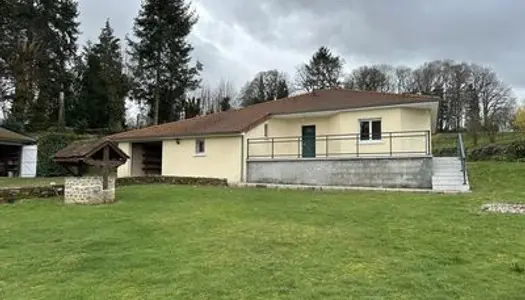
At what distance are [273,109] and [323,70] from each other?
30.2 meters

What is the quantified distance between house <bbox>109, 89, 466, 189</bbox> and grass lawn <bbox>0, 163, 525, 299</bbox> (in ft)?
20.6

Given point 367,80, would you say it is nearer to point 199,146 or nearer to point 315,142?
point 315,142

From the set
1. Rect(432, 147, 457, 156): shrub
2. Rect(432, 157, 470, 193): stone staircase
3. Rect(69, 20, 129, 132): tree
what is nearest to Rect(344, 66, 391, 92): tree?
Rect(432, 147, 457, 156): shrub

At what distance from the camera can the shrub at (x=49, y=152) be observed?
1158 inches

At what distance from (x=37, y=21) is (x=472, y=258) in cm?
4602

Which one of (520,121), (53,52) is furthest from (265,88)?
(520,121)

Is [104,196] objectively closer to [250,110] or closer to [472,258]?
[472,258]

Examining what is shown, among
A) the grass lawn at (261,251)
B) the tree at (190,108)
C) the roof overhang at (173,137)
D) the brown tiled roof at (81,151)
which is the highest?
the tree at (190,108)

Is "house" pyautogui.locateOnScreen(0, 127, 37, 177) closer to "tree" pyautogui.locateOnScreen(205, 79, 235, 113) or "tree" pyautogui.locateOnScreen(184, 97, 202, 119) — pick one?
"tree" pyautogui.locateOnScreen(184, 97, 202, 119)

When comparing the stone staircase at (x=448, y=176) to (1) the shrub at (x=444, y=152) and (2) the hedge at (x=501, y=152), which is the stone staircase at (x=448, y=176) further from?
(1) the shrub at (x=444, y=152)

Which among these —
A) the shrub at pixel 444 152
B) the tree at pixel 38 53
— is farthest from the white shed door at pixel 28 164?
the shrub at pixel 444 152

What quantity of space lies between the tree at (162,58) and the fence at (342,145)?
21.5m

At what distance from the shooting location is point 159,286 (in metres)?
6.22

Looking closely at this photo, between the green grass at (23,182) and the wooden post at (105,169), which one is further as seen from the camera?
the green grass at (23,182)
